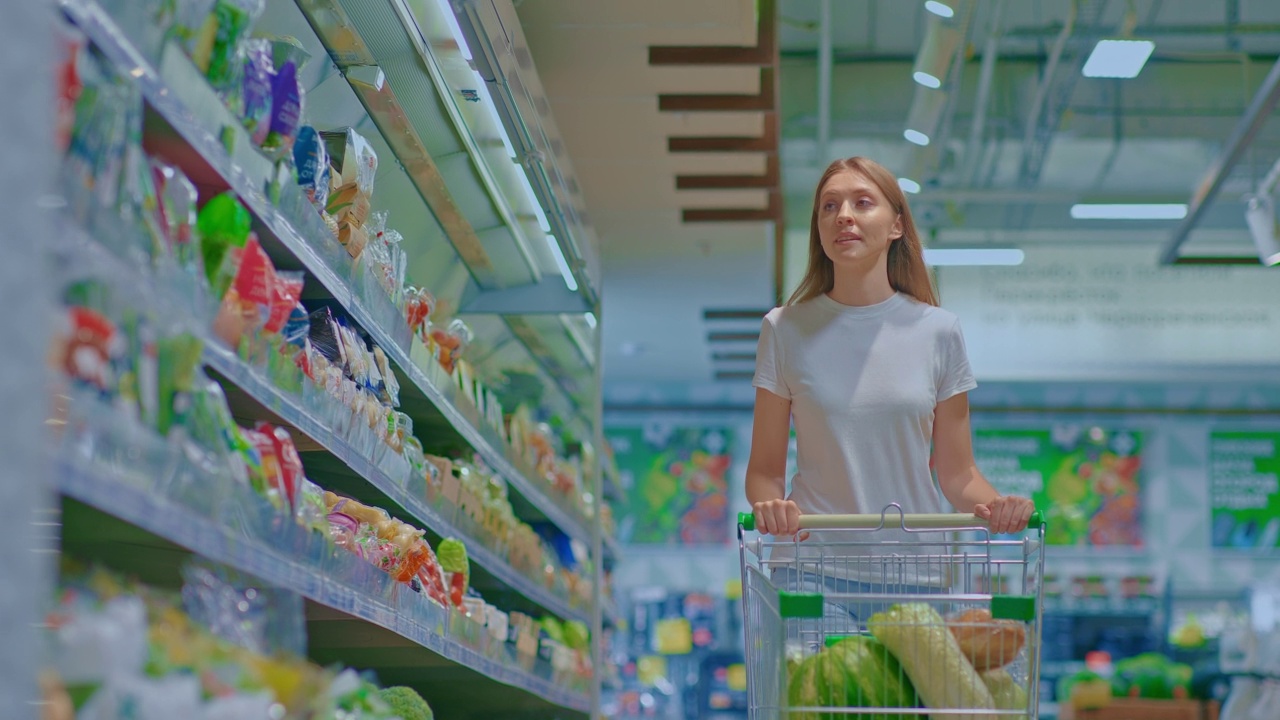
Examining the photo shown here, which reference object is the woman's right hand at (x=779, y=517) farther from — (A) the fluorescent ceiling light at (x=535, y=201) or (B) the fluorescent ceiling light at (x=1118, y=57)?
(B) the fluorescent ceiling light at (x=1118, y=57)

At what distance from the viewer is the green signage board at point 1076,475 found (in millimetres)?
11500

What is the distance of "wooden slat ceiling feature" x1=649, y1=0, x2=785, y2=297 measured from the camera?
4766 mm

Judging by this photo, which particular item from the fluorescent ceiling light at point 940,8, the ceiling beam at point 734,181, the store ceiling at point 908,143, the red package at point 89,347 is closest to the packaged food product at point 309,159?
the red package at point 89,347

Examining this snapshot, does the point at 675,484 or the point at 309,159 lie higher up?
the point at 675,484

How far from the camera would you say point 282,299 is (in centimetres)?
203

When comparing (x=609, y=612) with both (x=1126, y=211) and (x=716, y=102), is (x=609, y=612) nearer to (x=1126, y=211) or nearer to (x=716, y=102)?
(x=716, y=102)

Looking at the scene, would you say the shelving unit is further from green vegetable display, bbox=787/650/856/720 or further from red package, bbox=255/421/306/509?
green vegetable display, bbox=787/650/856/720

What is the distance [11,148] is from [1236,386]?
1114 cm

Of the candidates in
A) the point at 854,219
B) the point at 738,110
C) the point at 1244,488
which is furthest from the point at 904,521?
the point at 1244,488

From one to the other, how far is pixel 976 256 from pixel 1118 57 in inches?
106

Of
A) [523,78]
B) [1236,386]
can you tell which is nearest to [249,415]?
[523,78]

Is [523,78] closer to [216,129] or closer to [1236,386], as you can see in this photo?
[216,129]

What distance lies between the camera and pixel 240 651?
151cm

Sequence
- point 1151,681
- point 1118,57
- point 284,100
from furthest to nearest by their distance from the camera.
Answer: point 1151,681
point 1118,57
point 284,100
